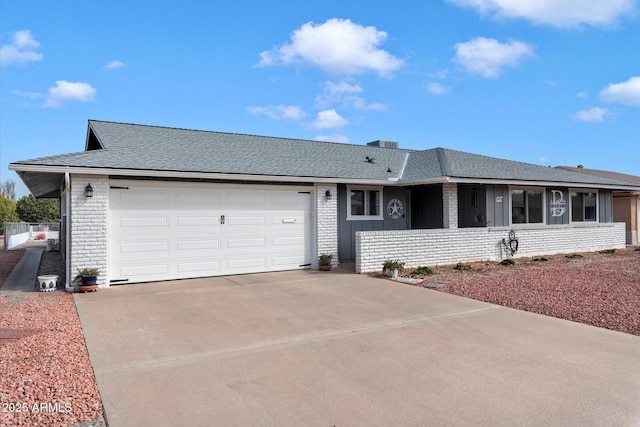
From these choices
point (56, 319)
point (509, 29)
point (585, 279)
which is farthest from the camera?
point (509, 29)

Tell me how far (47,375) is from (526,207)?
14572 mm

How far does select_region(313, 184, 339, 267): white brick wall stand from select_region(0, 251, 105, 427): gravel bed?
6.61m

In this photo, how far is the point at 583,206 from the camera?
16547 millimetres

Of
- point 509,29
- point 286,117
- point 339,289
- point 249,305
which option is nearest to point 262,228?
point 339,289

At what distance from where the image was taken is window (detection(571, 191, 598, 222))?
16234mm

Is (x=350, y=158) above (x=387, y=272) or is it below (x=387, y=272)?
above

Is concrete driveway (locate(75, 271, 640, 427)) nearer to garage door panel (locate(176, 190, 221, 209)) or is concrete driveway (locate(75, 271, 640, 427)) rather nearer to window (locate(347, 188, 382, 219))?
garage door panel (locate(176, 190, 221, 209))

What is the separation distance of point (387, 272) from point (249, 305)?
4.32 m

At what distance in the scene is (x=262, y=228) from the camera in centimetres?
1112

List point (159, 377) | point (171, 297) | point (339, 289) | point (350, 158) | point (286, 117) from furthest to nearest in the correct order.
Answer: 1. point (286, 117)
2. point (350, 158)
3. point (339, 289)
4. point (171, 297)
5. point (159, 377)

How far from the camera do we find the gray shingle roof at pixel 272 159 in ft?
32.0

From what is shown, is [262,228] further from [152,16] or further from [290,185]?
[152,16]

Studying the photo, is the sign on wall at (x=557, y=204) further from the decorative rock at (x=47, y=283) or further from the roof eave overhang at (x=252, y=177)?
the decorative rock at (x=47, y=283)

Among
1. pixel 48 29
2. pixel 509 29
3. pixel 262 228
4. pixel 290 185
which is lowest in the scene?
pixel 262 228
